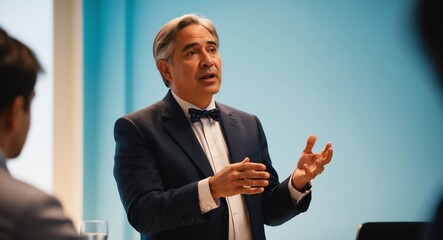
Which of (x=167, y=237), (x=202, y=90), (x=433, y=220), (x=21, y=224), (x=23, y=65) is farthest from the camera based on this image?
(x=202, y=90)

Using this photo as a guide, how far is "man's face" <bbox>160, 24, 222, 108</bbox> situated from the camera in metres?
2.97

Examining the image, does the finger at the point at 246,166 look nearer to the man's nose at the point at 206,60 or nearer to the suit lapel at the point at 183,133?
the suit lapel at the point at 183,133

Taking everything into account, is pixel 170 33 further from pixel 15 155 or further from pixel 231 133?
pixel 15 155

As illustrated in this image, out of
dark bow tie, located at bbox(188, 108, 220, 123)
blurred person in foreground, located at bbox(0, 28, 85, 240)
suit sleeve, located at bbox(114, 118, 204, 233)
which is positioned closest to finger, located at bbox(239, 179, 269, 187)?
suit sleeve, located at bbox(114, 118, 204, 233)

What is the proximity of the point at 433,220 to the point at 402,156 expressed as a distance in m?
2.97

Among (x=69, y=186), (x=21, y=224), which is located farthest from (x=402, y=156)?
(x=21, y=224)

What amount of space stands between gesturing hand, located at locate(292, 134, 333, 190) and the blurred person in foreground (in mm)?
1534

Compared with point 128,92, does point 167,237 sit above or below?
below

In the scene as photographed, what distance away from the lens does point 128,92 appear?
17.2 ft

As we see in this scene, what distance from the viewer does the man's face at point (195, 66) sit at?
9.75ft

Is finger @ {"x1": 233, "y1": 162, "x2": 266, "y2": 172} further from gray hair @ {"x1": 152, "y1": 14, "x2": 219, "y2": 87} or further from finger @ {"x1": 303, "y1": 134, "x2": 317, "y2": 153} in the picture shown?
gray hair @ {"x1": 152, "y1": 14, "x2": 219, "y2": 87}

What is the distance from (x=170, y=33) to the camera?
9.94 ft

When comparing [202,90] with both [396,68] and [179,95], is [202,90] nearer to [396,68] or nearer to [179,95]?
[179,95]

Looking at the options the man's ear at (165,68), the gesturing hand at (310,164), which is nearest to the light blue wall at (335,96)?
the gesturing hand at (310,164)
